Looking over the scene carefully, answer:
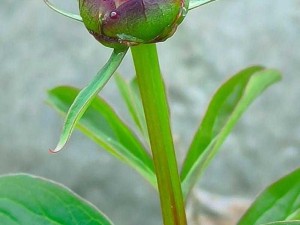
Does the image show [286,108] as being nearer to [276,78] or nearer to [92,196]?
[92,196]

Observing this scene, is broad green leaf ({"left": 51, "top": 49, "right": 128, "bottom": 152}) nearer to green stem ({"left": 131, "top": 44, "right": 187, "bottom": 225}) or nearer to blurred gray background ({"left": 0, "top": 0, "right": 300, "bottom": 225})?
green stem ({"left": 131, "top": 44, "right": 187, "bottom": 225})

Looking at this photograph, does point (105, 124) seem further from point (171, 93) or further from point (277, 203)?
point (171, 93)

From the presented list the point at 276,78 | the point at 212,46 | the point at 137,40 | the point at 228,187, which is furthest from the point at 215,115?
the point at 212,46

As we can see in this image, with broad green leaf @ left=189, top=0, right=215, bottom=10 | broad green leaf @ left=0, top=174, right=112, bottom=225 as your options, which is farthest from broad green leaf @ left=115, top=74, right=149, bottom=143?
broad green leaf @ left=189, top=0, right=215, bottom=10

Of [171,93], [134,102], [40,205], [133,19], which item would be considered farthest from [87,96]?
[171,93]

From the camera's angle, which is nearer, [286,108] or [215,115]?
[215,115]
